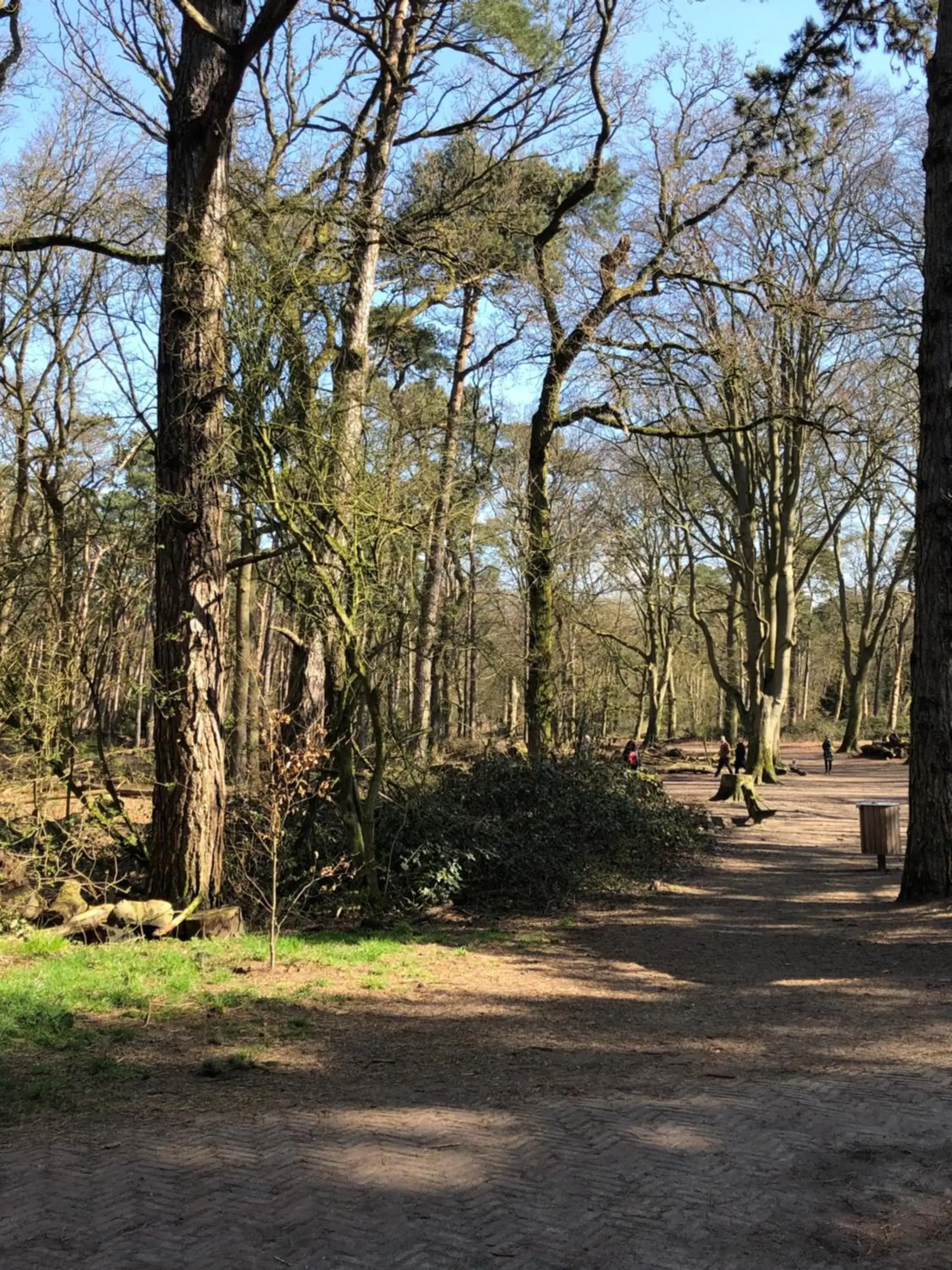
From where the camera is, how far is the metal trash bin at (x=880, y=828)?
12.6m

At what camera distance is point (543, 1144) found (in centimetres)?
422

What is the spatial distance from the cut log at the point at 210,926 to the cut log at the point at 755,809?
12.6 meters

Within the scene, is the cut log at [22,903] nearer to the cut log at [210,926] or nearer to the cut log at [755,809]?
the cut log at [210,926]

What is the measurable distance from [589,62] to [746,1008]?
13660mm

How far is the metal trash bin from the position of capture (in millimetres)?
12570

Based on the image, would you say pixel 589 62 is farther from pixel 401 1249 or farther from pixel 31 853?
pixel 401 1249

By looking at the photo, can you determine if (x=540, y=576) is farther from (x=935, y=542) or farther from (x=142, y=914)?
(x=142, y=914)

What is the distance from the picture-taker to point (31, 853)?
940cm

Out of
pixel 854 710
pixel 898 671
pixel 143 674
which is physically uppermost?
pixel 898 671

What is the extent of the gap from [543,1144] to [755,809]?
637 inches

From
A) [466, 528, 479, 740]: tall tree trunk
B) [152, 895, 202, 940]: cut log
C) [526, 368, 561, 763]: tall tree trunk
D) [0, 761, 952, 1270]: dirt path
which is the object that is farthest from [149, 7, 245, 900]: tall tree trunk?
[466, 528, 479, 740]: tall tree trunk

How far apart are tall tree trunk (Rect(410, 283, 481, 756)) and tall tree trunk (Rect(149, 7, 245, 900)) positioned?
2.31 m

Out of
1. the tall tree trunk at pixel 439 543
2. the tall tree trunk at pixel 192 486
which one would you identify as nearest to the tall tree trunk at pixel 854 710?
the tall tree trunk at pixel 439 543

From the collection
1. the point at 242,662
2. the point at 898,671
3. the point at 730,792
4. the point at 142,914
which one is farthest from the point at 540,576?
the point at 898,671
